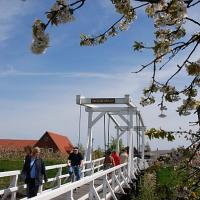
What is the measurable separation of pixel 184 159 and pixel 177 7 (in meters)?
2.25

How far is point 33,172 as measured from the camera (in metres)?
12.1

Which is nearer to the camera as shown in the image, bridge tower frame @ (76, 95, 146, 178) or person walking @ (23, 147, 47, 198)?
person walking @ (23, 147, 47, 198)

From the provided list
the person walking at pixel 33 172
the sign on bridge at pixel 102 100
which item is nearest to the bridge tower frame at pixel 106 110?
the sign on bridge at pixel 102 100

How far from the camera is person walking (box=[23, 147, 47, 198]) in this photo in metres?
12.0

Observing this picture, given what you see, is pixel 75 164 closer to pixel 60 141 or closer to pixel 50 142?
pixel 50 142

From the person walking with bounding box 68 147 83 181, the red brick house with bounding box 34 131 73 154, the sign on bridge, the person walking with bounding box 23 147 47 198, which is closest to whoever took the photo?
the person walking with bounding box 23 147 47 198

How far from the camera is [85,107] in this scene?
23.7 metres

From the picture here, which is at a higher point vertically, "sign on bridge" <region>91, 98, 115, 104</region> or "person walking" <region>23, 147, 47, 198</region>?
"sign on bridge" <region>91, 98, 115, 104</region>

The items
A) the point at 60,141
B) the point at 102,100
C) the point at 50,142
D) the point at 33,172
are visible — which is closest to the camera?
the point at 33,172

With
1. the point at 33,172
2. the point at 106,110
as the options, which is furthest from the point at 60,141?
the point at 33,172

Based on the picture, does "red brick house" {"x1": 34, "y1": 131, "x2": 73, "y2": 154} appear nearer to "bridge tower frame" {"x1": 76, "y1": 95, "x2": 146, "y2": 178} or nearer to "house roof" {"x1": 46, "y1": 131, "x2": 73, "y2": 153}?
"house roof" {"x1": 46, "y1": 131, "x2": 73, "y2": 153}

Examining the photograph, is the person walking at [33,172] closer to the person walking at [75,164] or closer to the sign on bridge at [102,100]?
the person walking at [75,164]

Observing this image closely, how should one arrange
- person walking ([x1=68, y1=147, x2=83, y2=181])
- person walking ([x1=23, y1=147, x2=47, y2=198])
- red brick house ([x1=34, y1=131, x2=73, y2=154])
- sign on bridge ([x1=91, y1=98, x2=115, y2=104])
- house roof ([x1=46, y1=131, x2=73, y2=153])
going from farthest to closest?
1. house roof ([x1=46, y1=131, x2=73, y2=153])
2. red brick house ([x1=34, y1=131, x2=73, y2=154])
3. sign on bridge ([x1=91, y1=98, x2=115, y2=104])
4. person walking ([x1=68, y1=147, x2=83, y2=181])
5. person walking ([x1=23, y1=147, x2=47, y2=198])

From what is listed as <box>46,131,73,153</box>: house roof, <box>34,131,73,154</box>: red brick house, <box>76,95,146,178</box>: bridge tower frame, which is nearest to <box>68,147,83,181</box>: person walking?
<box>76,95,146,178</box>: bridge tower frame
